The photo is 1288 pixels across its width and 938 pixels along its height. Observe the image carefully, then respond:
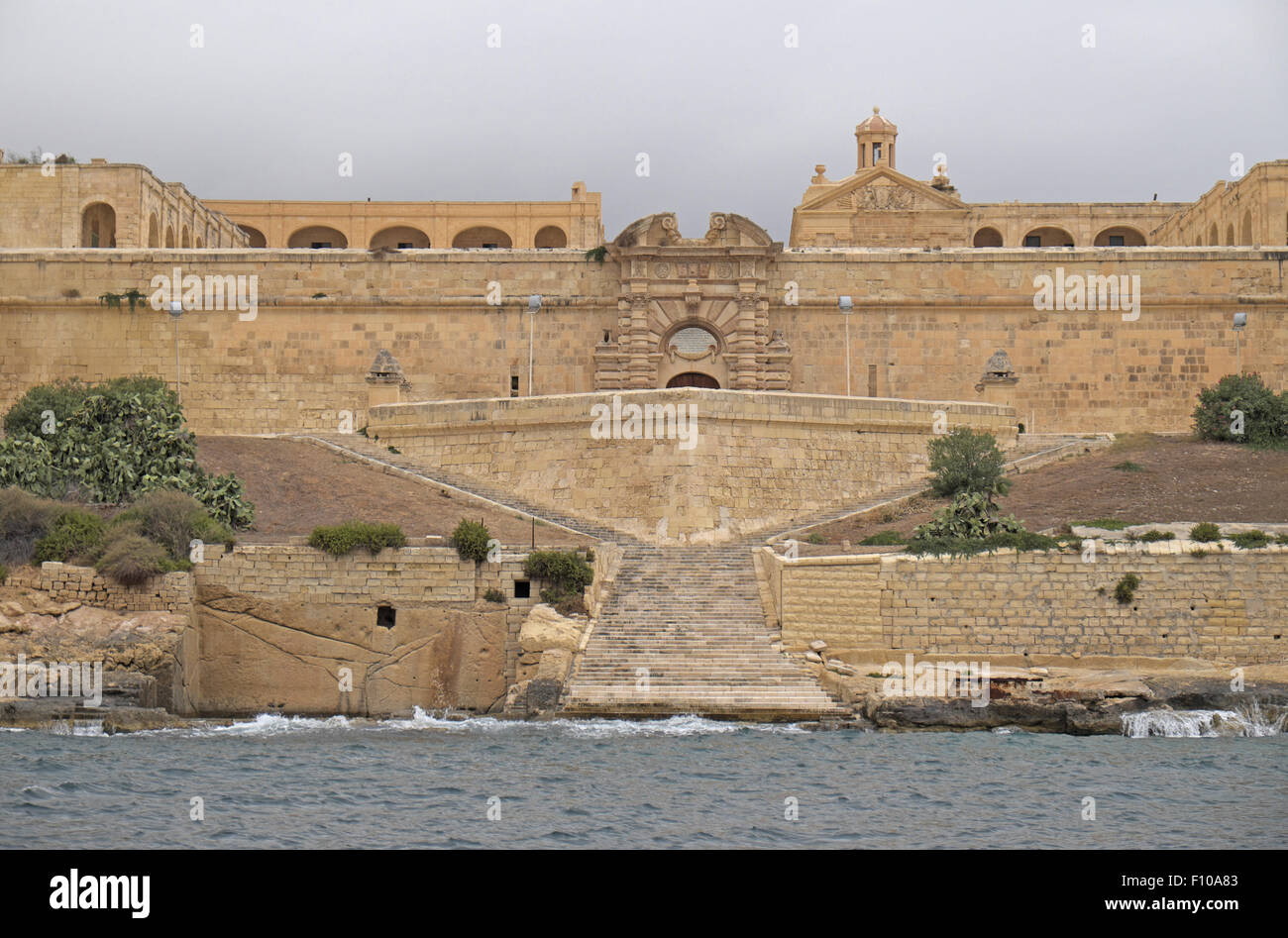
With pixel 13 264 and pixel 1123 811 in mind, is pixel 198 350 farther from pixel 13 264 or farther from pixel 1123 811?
pixel 1123 811

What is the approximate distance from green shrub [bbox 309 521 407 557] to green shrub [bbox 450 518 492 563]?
31.9 inches

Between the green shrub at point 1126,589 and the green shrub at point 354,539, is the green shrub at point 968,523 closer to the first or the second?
the green shrub at point 1126,589

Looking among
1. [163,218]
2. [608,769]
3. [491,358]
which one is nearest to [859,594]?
[608,769]

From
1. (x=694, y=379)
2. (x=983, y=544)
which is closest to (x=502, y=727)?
(x=983, y=544)

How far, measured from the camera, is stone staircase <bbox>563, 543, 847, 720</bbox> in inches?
812

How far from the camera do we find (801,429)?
1128 inches

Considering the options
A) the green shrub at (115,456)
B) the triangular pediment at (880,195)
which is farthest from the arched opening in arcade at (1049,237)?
the green shrub at (115,456)

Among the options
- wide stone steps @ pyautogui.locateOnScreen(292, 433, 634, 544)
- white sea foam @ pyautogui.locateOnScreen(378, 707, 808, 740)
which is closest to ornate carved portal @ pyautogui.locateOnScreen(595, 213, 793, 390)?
wide stone steps @ pyautogui.locateOnScreen(292, 433, 634, 544)

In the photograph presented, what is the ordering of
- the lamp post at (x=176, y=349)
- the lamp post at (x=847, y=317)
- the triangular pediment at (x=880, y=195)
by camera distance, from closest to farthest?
the lamp post at (x=847, y=317) < the lamp post at (x=176, y=349) < the triangular pediment at (x=880, y=195)

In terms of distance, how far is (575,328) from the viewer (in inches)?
1420

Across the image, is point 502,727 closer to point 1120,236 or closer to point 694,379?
point 694,379

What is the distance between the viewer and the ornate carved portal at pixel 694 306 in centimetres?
3503

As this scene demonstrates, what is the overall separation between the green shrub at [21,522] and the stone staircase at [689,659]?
751 centimetres
